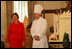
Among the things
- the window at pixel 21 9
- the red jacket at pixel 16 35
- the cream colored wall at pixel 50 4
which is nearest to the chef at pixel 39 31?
the red jacket at pixel 16 35

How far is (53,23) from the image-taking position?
3498 millimetres

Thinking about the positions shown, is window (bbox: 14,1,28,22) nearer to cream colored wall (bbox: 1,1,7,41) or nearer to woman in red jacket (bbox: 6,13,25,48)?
cream colored wall (bbox: 1,1,7,41)

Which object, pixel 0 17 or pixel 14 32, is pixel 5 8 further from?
pixel 14 32

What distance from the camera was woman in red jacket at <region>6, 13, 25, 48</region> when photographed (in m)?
2.49

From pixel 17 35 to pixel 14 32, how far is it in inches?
2.6

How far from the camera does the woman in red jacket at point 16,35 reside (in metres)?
2.49

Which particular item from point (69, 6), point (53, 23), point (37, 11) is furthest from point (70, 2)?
point (37, 11)

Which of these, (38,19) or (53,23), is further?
(53,23)

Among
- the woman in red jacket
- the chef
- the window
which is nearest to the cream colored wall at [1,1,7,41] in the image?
the window

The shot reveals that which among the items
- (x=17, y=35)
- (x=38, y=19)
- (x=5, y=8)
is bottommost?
(x=17, y=35)

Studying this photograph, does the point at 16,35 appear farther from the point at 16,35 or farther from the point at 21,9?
the point at 21,9

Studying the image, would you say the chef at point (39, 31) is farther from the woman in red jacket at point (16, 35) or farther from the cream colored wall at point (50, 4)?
the cream colored wall at point (50, 4)

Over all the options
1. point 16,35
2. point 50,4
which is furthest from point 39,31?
point 50,4

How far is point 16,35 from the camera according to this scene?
98.7 inches
